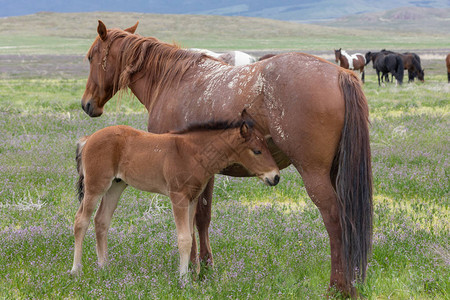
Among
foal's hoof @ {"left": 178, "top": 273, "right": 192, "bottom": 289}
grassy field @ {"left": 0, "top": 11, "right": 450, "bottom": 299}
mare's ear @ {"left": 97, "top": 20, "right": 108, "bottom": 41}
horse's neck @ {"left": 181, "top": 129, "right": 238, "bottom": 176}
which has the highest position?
mare's ear @ {"left": 97, "top": 20, "right": 108, "bottom": 41}

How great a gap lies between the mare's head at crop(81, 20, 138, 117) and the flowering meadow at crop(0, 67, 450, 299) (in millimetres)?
381

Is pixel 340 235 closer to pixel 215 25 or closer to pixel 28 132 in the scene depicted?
pixel 28 132

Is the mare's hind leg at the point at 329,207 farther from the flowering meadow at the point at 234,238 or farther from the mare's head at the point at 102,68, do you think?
the mare's head at the point at 102,68

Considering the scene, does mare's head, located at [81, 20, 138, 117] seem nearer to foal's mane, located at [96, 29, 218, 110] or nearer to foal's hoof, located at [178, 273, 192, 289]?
foal's mane, located at [96, 29, 218, 110]

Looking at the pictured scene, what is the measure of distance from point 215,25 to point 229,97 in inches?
5555

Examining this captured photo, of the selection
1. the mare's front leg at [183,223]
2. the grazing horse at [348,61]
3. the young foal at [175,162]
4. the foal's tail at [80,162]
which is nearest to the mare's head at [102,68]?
the foal's tail at [80,162]

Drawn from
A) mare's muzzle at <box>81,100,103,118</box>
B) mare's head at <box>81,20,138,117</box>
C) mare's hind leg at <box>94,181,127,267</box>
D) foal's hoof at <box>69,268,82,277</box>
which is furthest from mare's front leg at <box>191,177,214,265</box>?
mare's muzzle at <box>81,100,103,118</box>

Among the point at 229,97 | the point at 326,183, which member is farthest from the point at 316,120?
the point at 229,97

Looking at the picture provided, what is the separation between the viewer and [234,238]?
6.11 m

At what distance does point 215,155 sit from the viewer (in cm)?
488

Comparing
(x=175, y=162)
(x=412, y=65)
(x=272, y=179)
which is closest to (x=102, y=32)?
(x=175, y=162)

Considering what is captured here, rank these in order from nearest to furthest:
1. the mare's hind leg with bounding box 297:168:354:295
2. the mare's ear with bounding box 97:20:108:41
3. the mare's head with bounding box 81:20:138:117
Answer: the mare's hind leg with bounding box 297:168:354:295 < the mare's ear with bounding box 97:20:108:41 < the mare's head with bounding box 81:20:138:117

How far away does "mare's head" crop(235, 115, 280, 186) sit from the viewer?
15.1 ft

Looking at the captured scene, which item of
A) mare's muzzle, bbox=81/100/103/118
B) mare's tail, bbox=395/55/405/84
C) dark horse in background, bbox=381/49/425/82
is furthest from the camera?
dark horse in background, bbox=381/49/425/82
